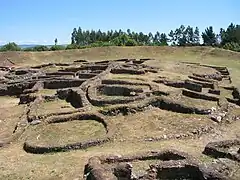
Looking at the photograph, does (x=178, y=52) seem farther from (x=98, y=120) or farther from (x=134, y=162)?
(x=134, y=162)

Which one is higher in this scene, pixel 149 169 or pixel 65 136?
pixel 149 169

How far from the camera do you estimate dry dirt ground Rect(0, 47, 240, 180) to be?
14484mm

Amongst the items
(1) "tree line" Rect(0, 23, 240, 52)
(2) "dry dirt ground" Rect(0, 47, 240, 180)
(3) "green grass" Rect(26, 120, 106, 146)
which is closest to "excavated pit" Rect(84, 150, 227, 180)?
(2) "dry dirt ground" Rect(0, 47, 240, 180)

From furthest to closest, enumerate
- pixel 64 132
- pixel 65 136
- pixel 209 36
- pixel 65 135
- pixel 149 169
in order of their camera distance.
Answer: pixel 209 36 → pixel 64 132 → pixel 65 135 → pixel 65 136 → pixel 149 169

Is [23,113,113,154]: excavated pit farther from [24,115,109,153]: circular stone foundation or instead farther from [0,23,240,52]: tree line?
[0,23,240,52]: tree line

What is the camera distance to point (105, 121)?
1875 centimetres

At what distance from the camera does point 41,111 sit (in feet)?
71.5

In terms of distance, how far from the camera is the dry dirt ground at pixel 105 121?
47.5 ft

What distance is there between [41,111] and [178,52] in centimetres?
3623

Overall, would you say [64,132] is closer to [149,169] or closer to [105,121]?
[105,121]

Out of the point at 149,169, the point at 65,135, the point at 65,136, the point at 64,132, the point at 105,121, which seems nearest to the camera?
the point at 149,169

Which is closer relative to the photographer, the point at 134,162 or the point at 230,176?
the point at 230,176

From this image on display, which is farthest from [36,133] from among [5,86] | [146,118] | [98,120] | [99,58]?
[99,58]

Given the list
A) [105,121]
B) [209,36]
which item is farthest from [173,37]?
[105,121]
